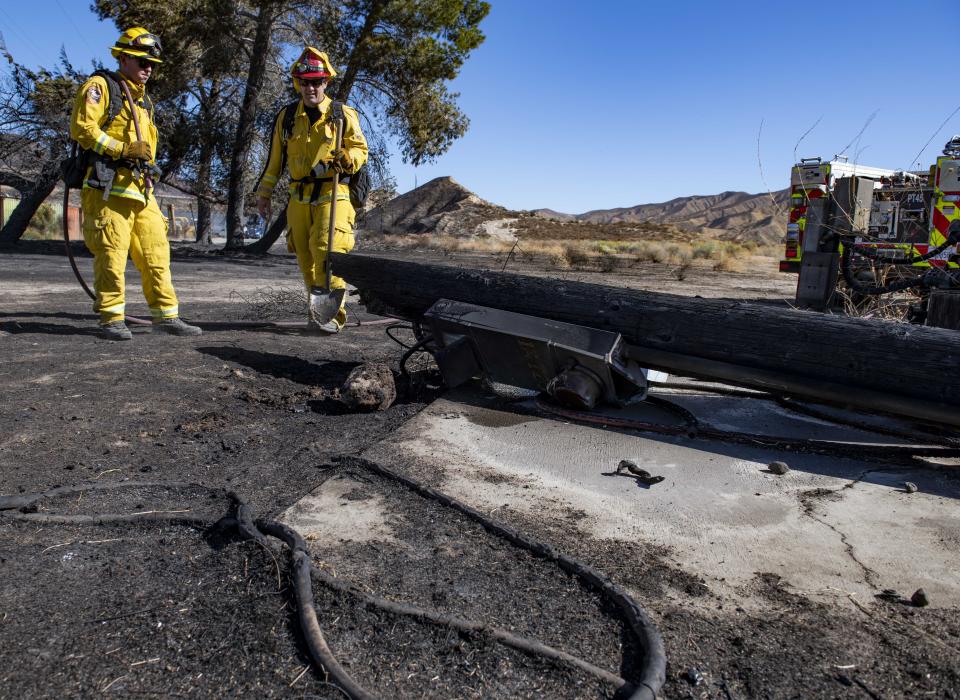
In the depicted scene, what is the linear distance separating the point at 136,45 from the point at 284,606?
490 cm

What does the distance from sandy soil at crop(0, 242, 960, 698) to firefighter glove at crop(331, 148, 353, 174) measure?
281 centimetres

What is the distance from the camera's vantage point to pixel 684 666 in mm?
1915

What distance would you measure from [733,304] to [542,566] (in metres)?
2.09

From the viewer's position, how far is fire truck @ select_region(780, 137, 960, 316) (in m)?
6.39

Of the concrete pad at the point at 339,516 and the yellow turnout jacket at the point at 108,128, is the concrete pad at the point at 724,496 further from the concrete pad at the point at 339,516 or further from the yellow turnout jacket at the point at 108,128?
the yellow turnout jacket at the point at 108,128

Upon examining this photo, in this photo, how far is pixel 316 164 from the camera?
5.95 m

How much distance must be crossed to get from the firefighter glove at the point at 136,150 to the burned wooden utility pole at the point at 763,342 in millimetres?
2601

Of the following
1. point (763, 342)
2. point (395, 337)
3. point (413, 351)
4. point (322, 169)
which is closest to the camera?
point (763, 342)

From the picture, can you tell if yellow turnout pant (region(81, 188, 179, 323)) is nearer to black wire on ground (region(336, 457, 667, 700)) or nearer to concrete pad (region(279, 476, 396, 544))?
black wire on ground (region(336, 457, 667, 700))

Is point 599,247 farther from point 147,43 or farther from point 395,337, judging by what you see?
point 147,43

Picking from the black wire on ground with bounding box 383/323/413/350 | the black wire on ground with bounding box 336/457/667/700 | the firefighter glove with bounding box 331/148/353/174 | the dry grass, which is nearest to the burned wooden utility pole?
the black wire on ground with bounding box 383/323/413/350

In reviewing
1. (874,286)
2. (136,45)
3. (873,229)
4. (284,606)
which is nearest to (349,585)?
(284,606)

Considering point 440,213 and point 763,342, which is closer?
point 763,342

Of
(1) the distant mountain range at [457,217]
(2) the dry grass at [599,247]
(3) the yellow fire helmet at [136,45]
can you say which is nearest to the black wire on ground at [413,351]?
(3) the yellow fire helmet at [136,45]
